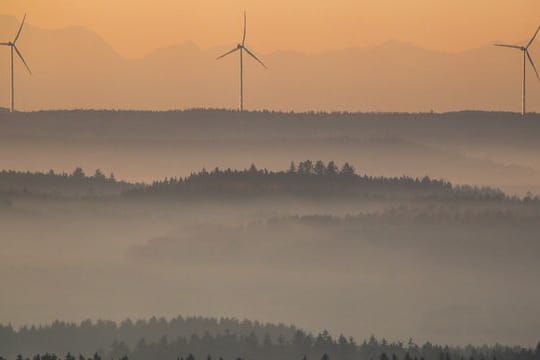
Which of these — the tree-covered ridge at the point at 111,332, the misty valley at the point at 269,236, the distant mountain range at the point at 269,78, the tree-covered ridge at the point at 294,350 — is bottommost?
the tree-covered ridge at the point at 294,350

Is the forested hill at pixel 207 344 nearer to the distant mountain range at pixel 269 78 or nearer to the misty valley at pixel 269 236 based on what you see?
the misty valley at pixel 269 236

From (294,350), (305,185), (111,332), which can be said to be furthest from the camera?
(305,185)

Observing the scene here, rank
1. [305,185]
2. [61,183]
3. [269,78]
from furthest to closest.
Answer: [61,183] < [269,78] < [305,185]

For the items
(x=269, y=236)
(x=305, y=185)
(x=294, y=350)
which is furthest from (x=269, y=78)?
(x=294, y=350)

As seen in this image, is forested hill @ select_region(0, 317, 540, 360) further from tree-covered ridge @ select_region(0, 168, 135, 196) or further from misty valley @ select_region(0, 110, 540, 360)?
tree-covered ridge @ select_region(0, 168, 135, 196)

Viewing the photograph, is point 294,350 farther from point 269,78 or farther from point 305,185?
point 269,78

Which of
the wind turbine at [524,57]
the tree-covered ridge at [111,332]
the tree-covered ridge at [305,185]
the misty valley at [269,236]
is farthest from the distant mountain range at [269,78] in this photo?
the tree-covered ridge at [111,332]

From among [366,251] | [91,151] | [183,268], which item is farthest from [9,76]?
[366,251]

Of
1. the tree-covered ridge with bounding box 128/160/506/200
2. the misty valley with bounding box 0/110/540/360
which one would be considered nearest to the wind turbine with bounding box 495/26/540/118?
the misty valley with bounding box 0/110/540/360
